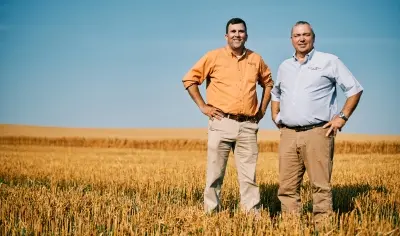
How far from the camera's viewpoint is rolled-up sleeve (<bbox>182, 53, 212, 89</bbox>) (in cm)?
696

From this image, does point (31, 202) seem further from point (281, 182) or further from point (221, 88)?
point (281, 182)

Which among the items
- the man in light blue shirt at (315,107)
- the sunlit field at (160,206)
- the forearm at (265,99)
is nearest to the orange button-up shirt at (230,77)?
the forearm at (265,99)

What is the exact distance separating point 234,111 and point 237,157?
30.1 inches

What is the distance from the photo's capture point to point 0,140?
4238cm

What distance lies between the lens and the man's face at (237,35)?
261 inches

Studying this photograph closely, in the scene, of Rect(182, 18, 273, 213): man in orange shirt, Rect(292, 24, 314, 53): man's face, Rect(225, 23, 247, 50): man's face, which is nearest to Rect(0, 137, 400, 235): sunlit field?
Rect(182, 18, 273, 213): man in orange shirt

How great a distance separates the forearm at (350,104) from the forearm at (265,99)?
1.43m

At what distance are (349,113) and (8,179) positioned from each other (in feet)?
38.2

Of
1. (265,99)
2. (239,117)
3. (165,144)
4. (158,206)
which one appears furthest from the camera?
(165,144)

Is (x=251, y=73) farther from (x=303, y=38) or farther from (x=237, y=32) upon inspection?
(x=303, y=38)

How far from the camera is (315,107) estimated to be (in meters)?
6.00

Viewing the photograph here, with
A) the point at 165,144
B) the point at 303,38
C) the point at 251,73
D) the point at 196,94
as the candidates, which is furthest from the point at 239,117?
the point at 165,144

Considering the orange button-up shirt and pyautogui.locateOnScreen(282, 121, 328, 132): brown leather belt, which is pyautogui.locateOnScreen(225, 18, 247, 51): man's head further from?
pyautogui.locateOnScreen(282, 121, 328, 132): brown leather belt

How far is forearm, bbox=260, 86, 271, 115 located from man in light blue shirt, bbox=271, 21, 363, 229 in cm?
87
